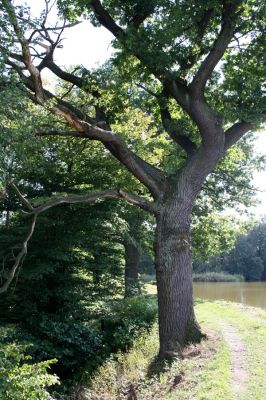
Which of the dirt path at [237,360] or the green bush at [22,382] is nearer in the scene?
the green bush at [22,382]

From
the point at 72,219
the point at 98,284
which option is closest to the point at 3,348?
the point at 72,219

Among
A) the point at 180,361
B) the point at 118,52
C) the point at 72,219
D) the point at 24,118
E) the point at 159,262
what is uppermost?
the point at 118,52

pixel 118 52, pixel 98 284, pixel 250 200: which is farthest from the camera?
pixel 250 200

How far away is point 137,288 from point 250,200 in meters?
6.74

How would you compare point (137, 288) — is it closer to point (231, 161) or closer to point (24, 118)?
point (231, 161)

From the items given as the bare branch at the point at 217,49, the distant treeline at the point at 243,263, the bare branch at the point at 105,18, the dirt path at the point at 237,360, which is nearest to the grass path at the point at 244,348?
the dirt path at the point at 237,360

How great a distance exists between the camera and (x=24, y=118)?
26.6 ft

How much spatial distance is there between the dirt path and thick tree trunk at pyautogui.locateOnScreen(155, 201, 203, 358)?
2.77 ft

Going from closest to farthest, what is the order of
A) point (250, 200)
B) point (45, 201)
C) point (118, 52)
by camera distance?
1. point (45, 201)
2. point (118, 52)
3. point (250, 200)

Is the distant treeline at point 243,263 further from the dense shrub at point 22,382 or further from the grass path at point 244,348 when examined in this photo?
the dense shrub at point 22,382

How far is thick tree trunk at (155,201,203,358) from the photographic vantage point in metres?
9.72

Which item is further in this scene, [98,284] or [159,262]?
[98,284]

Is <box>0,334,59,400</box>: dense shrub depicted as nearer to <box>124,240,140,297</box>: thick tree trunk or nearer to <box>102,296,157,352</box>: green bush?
<box>102,296,157,352</box>: green bush

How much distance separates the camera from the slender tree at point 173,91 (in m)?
9.77
